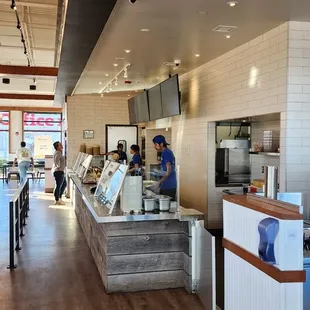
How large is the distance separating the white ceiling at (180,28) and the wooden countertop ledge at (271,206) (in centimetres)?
206

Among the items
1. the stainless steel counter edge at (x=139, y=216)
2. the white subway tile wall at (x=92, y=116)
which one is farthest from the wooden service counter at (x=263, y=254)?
the white subway tile wall at (x=92, y=116)

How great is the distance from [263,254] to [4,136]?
1803 cm

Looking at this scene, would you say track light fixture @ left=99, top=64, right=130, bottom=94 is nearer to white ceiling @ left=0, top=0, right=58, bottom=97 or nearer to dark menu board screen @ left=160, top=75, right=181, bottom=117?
dark menu board screen @ left=160, top=75, right=181, bottom=117

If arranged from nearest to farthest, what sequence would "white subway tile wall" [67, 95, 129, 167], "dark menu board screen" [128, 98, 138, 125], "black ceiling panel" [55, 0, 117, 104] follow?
1. "black ceiling panel" [55, 0, 117, 104]
2. "dark menu board screen" [128, 98, 138, 125]
3. "white subway tile wall" [67, 95, 129, 167]

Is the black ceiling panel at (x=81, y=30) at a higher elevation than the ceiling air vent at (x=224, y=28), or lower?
lower

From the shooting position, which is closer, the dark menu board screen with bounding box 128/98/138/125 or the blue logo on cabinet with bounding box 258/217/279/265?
the blue logo on cabinet with bounding box 258/217/279/265

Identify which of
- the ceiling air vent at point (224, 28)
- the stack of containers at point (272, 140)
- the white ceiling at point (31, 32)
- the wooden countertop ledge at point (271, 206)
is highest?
the white ceiling at point (31, 32)

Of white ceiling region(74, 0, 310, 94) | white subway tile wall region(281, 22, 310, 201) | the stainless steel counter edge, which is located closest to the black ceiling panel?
white ceiling region(74, 0, 310, 94)

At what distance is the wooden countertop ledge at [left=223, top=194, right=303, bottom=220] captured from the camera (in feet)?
6.68

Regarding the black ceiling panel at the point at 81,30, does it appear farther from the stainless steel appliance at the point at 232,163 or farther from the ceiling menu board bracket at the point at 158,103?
the stainless steel appliance at the point at 232,163

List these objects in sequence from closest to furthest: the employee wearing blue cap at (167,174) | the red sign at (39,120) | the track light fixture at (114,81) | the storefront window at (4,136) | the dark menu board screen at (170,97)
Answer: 1. the employee wearing blue cap at (167,174)
2. the dark menu board screen at (170,97)
3. the track light fixture at (114,81)
4. the storefront window at (4,136)
5. the red sign at (39,120)

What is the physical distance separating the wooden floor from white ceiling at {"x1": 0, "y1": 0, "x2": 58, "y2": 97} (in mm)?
3593

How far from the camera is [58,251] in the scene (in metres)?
5.45

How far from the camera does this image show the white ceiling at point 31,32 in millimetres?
6066
